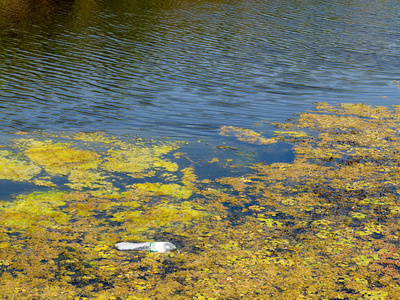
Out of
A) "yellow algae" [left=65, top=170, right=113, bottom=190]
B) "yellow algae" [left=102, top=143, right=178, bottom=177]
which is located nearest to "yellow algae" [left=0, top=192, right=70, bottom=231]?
"yellow algae" [left=65, top=170, right=113, bottom=190]

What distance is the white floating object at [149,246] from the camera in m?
8.96

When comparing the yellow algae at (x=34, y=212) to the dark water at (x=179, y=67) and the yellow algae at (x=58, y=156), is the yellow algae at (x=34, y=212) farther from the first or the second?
the dark water at (x=179, y=67)

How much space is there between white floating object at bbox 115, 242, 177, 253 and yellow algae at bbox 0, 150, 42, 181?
14.1 feet

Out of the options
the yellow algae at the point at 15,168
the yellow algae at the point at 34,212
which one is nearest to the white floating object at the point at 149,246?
the yellow algae at the point at 34,212

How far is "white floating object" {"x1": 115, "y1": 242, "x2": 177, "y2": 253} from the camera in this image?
896cm

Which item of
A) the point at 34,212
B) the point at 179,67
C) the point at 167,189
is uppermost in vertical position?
the point at 179,67

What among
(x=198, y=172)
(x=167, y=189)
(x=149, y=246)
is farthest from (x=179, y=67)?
(x=149, y=246)

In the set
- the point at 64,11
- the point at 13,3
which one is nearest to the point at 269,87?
the point at 64,11

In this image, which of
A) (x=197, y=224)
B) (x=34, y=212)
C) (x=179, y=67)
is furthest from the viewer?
(x=179, y=67)

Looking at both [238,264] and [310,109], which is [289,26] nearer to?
[310,109]

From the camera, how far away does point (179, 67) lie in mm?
25953

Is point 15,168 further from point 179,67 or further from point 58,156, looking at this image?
point 179,67

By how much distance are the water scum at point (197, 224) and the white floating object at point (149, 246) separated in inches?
6.5

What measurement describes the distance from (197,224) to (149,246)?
139cm
